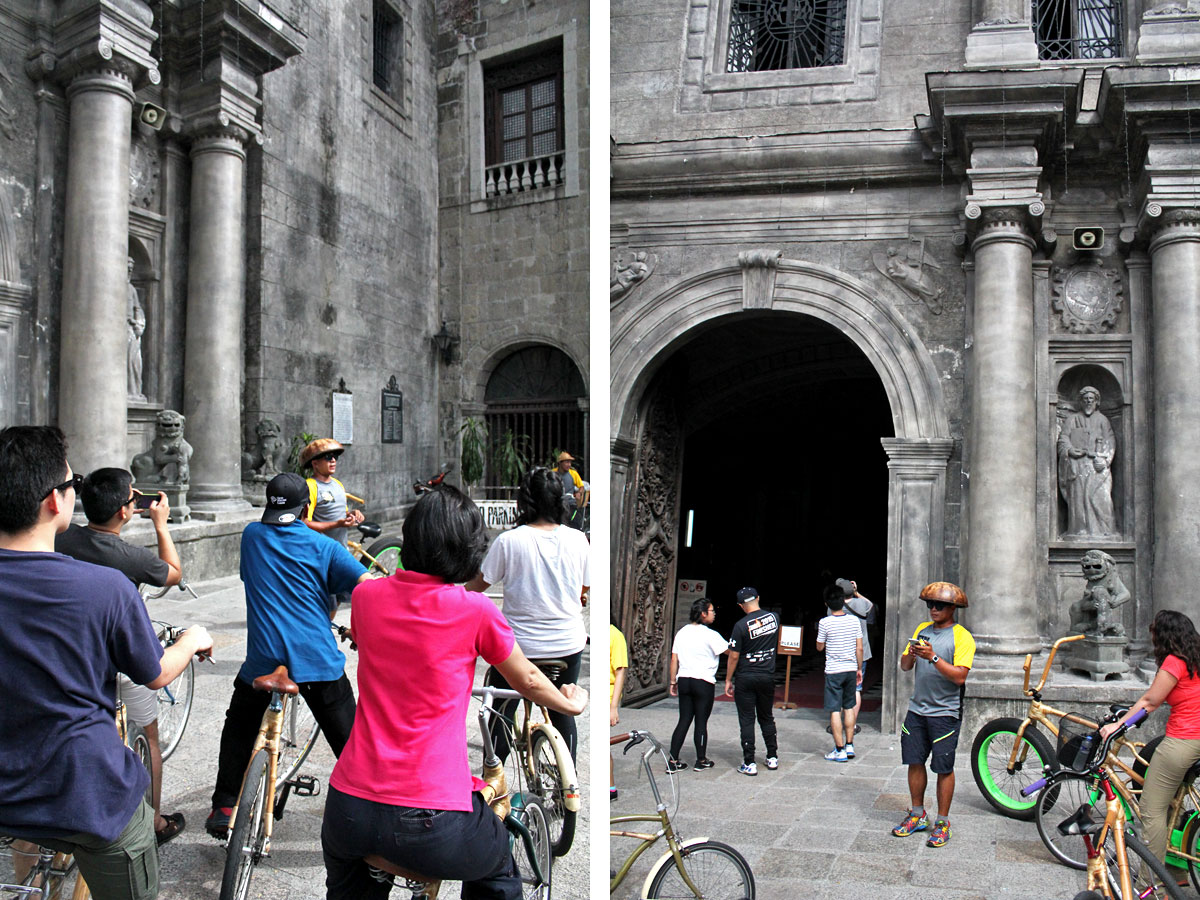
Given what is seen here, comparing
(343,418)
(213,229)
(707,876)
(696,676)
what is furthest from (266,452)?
(707,876)

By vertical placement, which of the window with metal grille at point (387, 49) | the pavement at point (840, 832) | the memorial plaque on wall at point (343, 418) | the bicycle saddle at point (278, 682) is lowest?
the pavement at point (840, 832)

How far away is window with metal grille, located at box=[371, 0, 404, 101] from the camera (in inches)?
240

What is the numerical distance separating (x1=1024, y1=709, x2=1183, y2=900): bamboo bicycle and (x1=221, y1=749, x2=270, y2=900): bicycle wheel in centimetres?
245

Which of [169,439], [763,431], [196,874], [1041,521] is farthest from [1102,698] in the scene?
[763,431]

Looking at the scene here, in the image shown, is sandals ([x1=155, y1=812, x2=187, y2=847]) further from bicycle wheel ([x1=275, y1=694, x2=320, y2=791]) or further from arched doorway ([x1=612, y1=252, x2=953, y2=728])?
arched doorway ([x1=612, y1=252, x2=953, y2=728])

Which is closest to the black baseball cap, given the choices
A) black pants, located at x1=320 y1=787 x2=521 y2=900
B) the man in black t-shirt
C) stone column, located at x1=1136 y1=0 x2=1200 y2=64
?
black pants, located at x1=320 y1=787 x2=521 y2=900

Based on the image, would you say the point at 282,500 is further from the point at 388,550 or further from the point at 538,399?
the point at 538,399

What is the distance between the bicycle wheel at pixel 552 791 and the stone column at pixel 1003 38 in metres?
5.72

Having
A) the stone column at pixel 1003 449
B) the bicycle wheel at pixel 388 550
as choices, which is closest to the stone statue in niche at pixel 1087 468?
the stone column at pixel 1003 449

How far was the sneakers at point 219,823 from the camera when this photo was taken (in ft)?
9.57

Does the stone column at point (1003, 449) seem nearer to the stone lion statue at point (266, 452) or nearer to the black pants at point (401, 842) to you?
the stone lion statue at point (266, 452)

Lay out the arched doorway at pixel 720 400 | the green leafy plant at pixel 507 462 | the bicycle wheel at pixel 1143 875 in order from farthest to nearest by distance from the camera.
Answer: the green leafy plant at pixel 507 462 < the arched doorway at pixel 720 400 < the bicycle wheel at pixel 1143 875

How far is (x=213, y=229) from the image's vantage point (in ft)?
19.8

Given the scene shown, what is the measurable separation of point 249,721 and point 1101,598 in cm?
536
